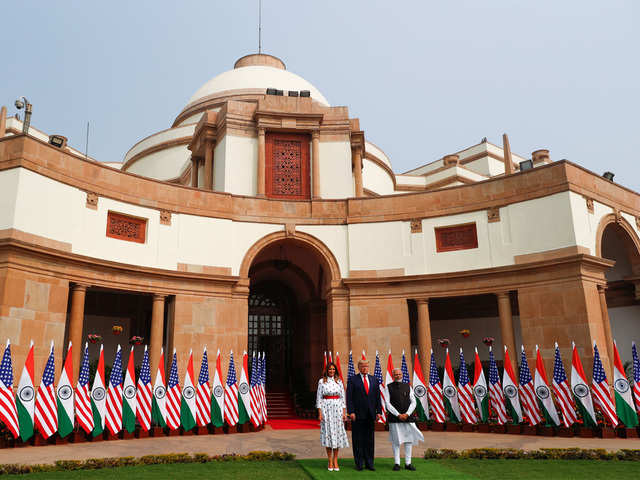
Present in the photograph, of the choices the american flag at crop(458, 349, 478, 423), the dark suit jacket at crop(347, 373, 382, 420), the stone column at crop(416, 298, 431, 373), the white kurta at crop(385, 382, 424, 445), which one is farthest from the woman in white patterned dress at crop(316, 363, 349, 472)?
the stone column at crop(416, 298, 431, 373)

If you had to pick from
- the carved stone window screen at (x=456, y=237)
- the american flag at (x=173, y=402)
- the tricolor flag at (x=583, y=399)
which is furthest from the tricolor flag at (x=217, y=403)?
the tricolor flag at (x=583, y=399)

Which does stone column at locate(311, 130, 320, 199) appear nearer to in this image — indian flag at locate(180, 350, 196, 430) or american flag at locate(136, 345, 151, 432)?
indian flag at locate(180, 350, 196, 430)

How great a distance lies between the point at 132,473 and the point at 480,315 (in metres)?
18.2

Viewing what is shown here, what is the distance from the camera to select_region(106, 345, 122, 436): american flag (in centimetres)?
1365

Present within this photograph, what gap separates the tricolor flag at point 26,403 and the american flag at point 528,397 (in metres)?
12.4

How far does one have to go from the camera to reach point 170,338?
704 inches

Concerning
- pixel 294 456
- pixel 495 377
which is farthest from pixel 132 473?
pixel 495 377

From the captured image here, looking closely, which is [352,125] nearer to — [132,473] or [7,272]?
[7,272]

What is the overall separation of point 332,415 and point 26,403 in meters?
7.65

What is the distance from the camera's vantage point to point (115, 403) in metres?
13.9

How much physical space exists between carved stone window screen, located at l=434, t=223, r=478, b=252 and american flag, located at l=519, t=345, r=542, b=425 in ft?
17.7

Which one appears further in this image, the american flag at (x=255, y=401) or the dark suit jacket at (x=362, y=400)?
the american flag at (x=255, y=401)

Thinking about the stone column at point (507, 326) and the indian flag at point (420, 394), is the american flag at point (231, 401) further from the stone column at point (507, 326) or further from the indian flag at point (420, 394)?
the stone column at point (507, 326)

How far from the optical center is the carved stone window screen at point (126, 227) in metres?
17.6
